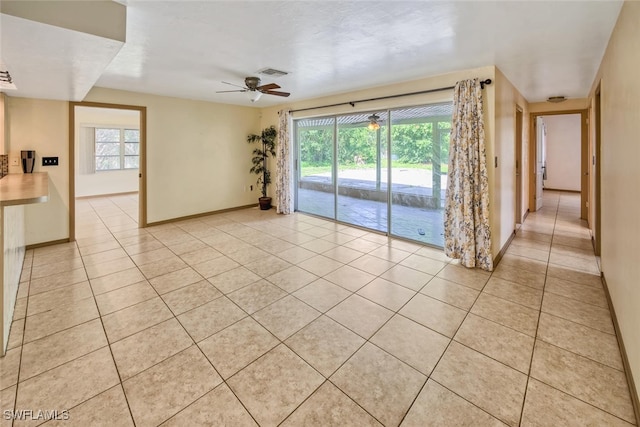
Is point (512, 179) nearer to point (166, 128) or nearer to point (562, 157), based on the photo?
point (166, 128)

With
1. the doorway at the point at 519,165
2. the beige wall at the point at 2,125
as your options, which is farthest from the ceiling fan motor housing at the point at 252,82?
the doorway at the point at 519,165

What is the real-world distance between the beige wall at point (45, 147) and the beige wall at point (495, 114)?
4.59 metres

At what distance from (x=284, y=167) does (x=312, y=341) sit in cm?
473

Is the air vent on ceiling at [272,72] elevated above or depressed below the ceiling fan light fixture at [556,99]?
below

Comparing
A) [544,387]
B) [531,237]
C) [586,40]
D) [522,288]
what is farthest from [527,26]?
[531,237]

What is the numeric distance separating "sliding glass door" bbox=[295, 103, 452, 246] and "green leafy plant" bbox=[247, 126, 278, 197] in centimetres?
74

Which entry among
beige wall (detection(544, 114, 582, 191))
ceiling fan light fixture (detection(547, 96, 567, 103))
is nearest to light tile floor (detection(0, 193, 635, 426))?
ceiling fan light fixture (detection(547, 96, 567, 103))

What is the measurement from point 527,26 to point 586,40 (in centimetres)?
80

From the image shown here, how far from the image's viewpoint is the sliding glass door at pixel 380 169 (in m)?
4.26

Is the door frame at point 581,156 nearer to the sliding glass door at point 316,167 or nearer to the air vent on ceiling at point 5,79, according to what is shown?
the sliding glass door at point 316,167

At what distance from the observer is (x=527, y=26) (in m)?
2.40

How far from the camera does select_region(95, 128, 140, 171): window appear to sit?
8.51 metres
